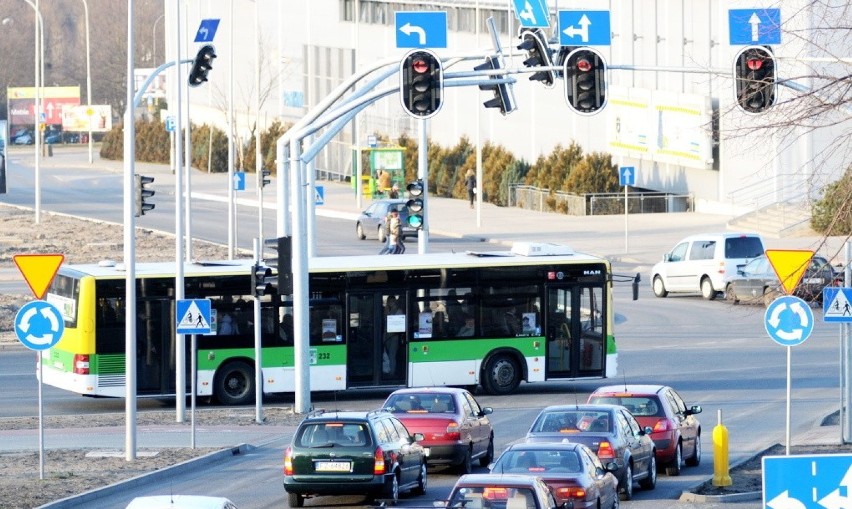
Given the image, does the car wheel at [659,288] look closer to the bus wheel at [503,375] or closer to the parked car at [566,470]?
the bus wheel at [503,375]

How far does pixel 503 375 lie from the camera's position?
32.0m

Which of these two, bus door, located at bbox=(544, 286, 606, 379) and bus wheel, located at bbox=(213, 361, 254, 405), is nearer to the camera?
bus wheel, located at bbox=(213, 361, 254, 405)

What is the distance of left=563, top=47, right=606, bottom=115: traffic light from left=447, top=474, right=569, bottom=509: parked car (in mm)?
8903

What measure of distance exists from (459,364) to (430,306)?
1.25 m

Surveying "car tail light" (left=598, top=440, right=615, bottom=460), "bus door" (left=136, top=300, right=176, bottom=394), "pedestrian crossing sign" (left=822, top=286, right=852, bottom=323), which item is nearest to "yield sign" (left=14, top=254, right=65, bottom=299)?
"car tail light" (left=598, top=440, right=615, bottom=460)

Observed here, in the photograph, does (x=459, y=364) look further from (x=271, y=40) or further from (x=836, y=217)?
(x=271, y=40)

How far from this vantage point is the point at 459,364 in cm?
3172

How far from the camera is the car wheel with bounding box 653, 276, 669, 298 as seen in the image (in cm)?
4825

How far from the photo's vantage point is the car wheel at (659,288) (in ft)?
158

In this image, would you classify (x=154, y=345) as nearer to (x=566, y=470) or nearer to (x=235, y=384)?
(x=235, y=384)

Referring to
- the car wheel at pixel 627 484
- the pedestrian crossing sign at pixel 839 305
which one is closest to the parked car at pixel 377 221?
the pedestrian crossing sign at pixel 839 305

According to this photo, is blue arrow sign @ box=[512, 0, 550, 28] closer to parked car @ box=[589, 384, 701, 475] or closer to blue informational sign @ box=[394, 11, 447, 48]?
blue informational sign @ box=[394, 11, 447, 48]

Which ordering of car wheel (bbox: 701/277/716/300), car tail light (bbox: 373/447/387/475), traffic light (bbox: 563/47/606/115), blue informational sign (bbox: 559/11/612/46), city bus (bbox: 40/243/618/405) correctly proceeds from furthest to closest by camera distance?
car wheel (bbox: 701/277/716/300) < city bus (bbox: 40/243/618/405) < blue informational sign (bbox: 559/11/612/46) < traffic light (bbox: 563/47/606/115) < car tail light (bbox: 373/447/387/475)

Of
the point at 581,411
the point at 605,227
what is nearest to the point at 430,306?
the point at 581,411
